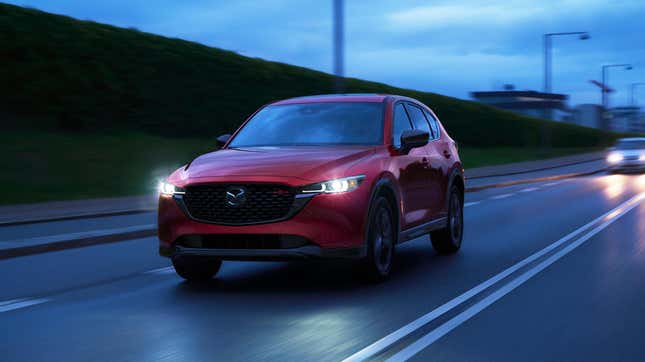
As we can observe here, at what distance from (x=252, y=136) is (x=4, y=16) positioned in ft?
55.8

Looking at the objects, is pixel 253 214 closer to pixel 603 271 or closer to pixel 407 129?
pixel 407 129

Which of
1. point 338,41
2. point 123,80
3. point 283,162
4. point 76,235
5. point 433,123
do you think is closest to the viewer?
point 283,162

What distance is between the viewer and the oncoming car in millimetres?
35469

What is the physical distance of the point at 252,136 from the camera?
30.5ft

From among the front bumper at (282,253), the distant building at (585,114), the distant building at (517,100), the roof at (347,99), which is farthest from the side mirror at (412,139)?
the distant building at (585,114)

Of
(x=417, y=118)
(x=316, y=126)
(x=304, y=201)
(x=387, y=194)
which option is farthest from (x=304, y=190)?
(x=417, y=118)

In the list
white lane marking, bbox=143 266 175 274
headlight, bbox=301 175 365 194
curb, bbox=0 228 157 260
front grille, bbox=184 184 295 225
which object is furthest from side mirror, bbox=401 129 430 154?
curb, bbox=0 228 157 260

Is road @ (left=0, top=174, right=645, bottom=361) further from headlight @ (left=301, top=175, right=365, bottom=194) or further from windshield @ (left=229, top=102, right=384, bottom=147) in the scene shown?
windshield @ (left=229, top=102, right=384, bottom=147)

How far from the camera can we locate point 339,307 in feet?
23.9

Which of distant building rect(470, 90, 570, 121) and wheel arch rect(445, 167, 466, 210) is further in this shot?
distant building rect(470, 90, 570, 121)

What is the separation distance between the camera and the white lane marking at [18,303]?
731 cm

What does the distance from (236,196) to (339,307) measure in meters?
1.22

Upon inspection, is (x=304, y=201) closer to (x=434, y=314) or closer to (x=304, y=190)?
(x=304, y=190)

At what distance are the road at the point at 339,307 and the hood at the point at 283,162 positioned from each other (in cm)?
100
